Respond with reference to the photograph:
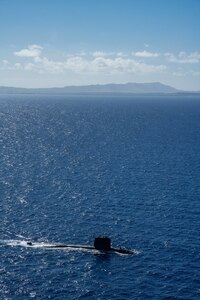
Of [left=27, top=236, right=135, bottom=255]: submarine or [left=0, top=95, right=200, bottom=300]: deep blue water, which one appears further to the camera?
[left=27, top=236, right=135, bottom=255]: submarine

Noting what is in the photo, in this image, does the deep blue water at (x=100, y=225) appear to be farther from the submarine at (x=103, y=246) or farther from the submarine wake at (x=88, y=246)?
the submarine at (x=103, y=246)

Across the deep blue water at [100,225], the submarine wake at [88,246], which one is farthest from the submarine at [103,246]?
the deep blue water at [100,225]

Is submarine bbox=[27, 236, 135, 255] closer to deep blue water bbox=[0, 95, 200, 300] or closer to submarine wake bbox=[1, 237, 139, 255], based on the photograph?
submarine wake bbox=[1, 237, 139, 255]

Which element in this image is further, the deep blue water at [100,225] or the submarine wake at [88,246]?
the submarine wake at [88,246]

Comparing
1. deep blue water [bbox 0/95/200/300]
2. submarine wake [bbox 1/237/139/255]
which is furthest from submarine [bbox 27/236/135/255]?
deep blue water [bbox 0/95/200/300]

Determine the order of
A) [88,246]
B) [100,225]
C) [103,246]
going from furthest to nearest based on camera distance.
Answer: [100,225]
[88,246]
[103,246]

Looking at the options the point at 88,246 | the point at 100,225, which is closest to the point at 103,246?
the point at 88,246

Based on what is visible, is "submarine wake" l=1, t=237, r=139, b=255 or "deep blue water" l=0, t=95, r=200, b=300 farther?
"submarine wake" l=1, t=237, r=139, b=255

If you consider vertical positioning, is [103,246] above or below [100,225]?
below

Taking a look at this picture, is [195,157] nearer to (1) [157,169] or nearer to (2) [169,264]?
(1) [157,169]

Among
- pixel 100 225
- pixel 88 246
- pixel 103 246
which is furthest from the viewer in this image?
pixel 100 225

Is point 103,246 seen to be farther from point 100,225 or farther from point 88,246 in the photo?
point 100,225

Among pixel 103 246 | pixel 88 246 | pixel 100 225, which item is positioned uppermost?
pixel 100 225
